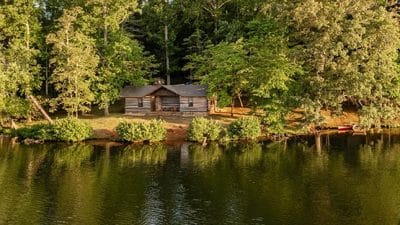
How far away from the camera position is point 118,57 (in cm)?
7025

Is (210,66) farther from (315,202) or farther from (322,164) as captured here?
(315,202)

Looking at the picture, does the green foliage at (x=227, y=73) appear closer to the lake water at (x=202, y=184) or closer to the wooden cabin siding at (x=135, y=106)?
the wooden cabin siding at (x=135, y=106)

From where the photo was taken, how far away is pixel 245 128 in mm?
59062

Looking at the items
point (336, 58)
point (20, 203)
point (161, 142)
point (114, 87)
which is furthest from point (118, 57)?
point (20, 203)

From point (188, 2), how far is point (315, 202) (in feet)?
170

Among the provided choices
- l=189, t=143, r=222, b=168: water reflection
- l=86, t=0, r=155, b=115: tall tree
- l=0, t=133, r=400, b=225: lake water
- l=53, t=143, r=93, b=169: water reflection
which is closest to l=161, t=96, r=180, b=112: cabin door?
l=86, t=0, r=155, b=115: tall tree

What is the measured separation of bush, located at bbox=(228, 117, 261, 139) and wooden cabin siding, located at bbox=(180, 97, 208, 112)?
10442 mm

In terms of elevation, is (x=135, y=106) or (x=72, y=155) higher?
(x=135, y=106)

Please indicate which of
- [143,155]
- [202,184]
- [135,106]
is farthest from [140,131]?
[202,184]

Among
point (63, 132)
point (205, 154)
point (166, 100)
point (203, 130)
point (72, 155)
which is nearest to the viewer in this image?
point (72, 155)

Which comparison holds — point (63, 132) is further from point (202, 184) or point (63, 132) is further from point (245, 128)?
point (202, 184)

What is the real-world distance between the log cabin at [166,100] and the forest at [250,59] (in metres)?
1.56

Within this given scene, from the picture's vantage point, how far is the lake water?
32.6 m

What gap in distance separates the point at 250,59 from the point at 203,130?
40.0 ft
